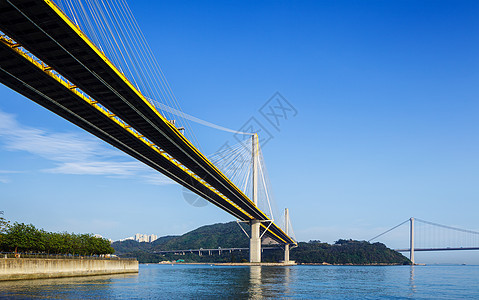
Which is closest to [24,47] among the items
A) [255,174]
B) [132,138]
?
[132,138]

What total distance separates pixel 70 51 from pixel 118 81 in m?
5.15

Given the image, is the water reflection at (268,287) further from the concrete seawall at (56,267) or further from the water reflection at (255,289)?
the concrete seawall at (56,267)

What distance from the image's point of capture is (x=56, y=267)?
158ft

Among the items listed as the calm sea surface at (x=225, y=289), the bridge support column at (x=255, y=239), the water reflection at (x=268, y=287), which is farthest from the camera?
the bridge support column at (x=255, y=239)

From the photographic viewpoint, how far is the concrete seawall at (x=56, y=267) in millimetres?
39469

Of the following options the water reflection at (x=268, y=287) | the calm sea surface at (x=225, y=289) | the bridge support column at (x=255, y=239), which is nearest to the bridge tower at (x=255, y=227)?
the bridge support column at (x=255, y=239)

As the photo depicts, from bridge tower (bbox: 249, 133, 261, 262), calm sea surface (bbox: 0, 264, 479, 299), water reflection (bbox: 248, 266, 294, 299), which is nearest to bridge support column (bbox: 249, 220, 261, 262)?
bridge tower (bbox: 249, 133, 261, 262)

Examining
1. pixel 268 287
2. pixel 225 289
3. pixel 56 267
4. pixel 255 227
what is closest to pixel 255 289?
pixel 225 289

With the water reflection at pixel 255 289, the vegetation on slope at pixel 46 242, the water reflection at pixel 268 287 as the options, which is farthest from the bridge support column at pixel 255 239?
the water reflection at pixel 255 289

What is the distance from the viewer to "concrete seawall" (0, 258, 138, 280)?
39.5 metres

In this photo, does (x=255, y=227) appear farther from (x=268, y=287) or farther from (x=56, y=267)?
(x=268, y=287)

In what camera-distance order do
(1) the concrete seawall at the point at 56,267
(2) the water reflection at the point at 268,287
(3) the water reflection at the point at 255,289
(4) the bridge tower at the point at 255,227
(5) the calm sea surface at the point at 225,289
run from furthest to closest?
(4) the bridge tower at the point at 255,227 < (1) the concrete seawall at the point at 56,267 < (2) the water reflection at the point at 268,287 < (3) the water reflection at the point at 255,289 < (5) the calm sea surface at the point at 225,289

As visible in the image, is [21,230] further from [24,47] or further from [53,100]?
[24,47]

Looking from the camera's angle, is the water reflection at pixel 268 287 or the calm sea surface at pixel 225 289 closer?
the calm sea surface at pixel 225 289
